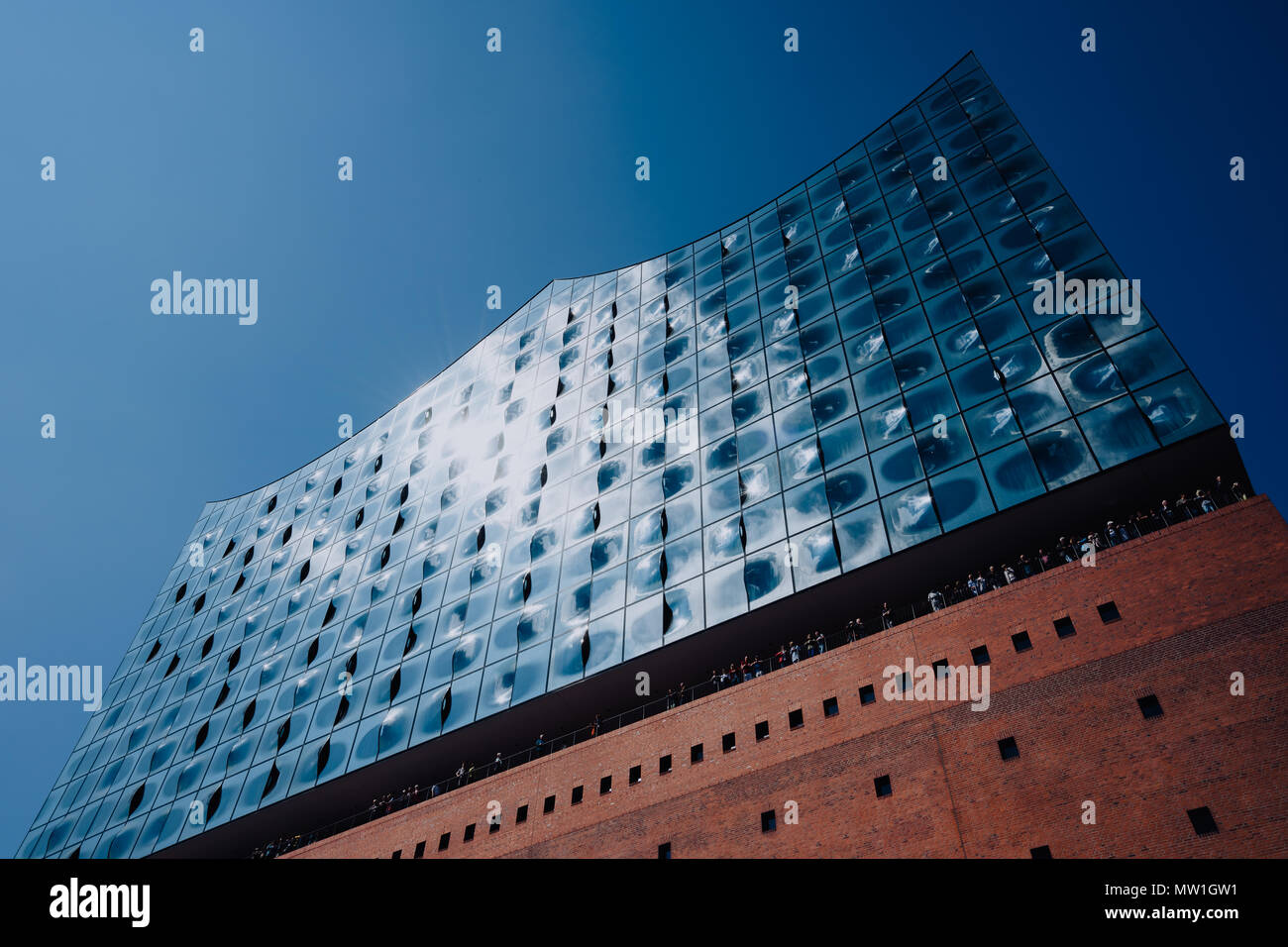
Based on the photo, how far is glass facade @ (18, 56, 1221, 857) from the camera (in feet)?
78.5

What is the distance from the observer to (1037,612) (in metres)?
18.3

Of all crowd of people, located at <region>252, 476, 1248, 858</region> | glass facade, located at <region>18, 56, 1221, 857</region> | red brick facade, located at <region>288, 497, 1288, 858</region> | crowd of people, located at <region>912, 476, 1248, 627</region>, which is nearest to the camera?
red brick facade, located at <region>288, 497, 1288, 858</region>

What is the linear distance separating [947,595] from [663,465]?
12.5m

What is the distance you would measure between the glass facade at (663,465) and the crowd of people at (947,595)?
1456 mm

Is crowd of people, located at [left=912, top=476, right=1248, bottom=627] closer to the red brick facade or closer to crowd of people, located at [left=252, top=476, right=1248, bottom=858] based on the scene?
crowd of people, located at [left=252, top=476, right=1248, bottom=858]

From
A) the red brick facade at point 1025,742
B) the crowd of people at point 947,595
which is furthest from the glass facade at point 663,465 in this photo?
the red brick facade at point 1025,742

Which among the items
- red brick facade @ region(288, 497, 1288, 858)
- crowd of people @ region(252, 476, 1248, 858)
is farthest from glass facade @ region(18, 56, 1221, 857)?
red brick facade @ region(288, 497, 1288, 858)

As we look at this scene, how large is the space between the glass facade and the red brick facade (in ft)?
12.6

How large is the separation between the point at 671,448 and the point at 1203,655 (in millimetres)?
18485

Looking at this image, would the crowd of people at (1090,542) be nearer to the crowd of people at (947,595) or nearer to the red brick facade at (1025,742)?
the crowd of people at (947,595)

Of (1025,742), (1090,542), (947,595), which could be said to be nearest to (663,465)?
(947,595)

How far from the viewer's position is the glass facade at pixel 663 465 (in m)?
23.9

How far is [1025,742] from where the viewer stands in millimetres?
16281
